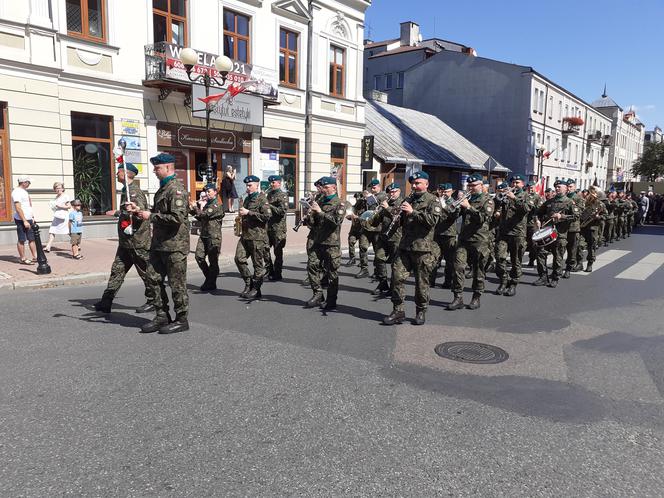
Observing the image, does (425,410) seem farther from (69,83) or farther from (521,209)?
(69,83)

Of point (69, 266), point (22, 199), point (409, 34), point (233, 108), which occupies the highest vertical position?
point (409, 34)

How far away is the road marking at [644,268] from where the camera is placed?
10664 mm

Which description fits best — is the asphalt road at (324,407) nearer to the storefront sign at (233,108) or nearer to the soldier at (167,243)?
the soldier at (167,243)

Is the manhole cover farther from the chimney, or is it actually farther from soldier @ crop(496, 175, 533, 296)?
the chimney

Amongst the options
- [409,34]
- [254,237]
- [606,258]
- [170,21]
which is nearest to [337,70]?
[170,21]

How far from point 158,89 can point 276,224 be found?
345 inches

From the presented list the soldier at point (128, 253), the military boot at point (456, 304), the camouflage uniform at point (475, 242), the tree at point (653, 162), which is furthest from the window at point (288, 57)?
the tree at point (653, 162)

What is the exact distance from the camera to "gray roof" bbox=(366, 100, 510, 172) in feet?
88.6

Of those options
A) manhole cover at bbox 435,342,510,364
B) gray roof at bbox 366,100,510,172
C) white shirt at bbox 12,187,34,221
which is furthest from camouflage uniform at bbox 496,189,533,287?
gray roof at bbox 366,100,510,172

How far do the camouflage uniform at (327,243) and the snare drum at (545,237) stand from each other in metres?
3.86

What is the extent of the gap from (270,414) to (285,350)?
1.51 meters

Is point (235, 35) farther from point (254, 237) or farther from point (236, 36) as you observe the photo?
point (254, 237)

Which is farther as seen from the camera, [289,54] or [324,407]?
[289,54]

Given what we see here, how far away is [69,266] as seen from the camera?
388 inches
